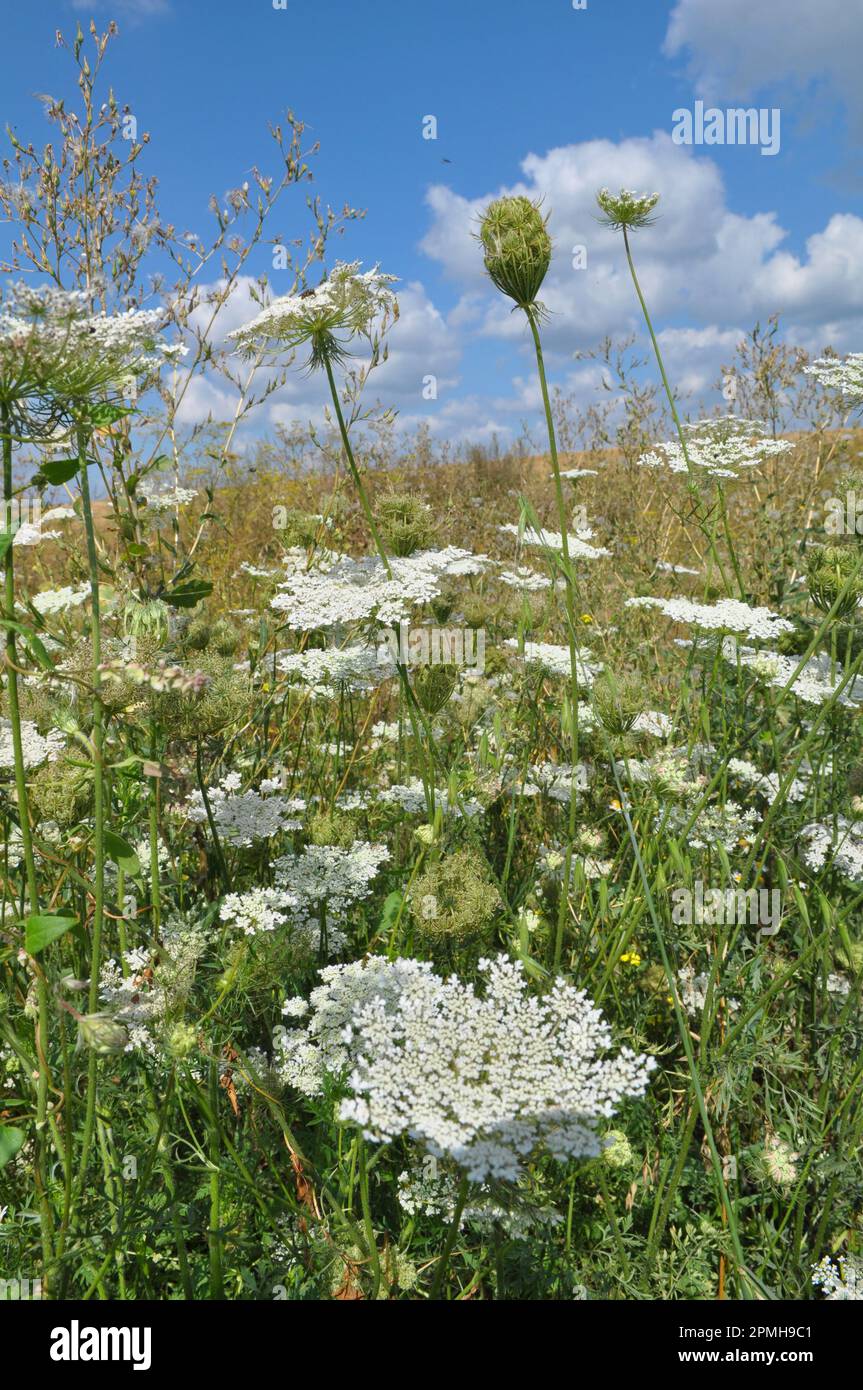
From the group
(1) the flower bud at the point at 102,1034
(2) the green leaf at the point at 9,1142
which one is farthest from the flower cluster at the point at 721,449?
(2) the green leaf at the point at 9,1142

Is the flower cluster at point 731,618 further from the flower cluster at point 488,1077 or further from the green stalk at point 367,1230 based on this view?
the green stalk at point 367,1230

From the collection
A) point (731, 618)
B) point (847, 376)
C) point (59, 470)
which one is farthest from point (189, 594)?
point (847, 376)

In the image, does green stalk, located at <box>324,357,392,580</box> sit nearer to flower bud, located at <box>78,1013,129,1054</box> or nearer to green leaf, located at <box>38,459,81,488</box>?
green leaf, located at <box>38,459,81,488</box>

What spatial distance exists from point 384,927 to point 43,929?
127 cm

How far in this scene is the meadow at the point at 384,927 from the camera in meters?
1.42

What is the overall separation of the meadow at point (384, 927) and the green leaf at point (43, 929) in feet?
0.55

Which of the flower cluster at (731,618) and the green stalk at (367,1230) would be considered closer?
the green stalk at (367,1230)

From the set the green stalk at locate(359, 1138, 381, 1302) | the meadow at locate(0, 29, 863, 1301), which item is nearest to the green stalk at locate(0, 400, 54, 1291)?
the meadow at locate(0, 29, 863, 1301)

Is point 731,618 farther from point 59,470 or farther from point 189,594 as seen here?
point 59,470

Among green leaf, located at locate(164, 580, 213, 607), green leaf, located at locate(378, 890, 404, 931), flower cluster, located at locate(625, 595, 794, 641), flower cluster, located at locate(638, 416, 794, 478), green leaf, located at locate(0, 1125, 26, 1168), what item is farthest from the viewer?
flower cluster, located at locate(638, 416, 794, 478)

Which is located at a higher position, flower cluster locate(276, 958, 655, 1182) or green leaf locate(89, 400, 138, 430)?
green leaf locate(89, 400, 138, 430)

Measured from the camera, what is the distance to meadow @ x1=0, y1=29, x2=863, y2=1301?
1422 millimetres

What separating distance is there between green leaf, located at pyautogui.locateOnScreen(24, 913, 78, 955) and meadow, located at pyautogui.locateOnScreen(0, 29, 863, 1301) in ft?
0.55
